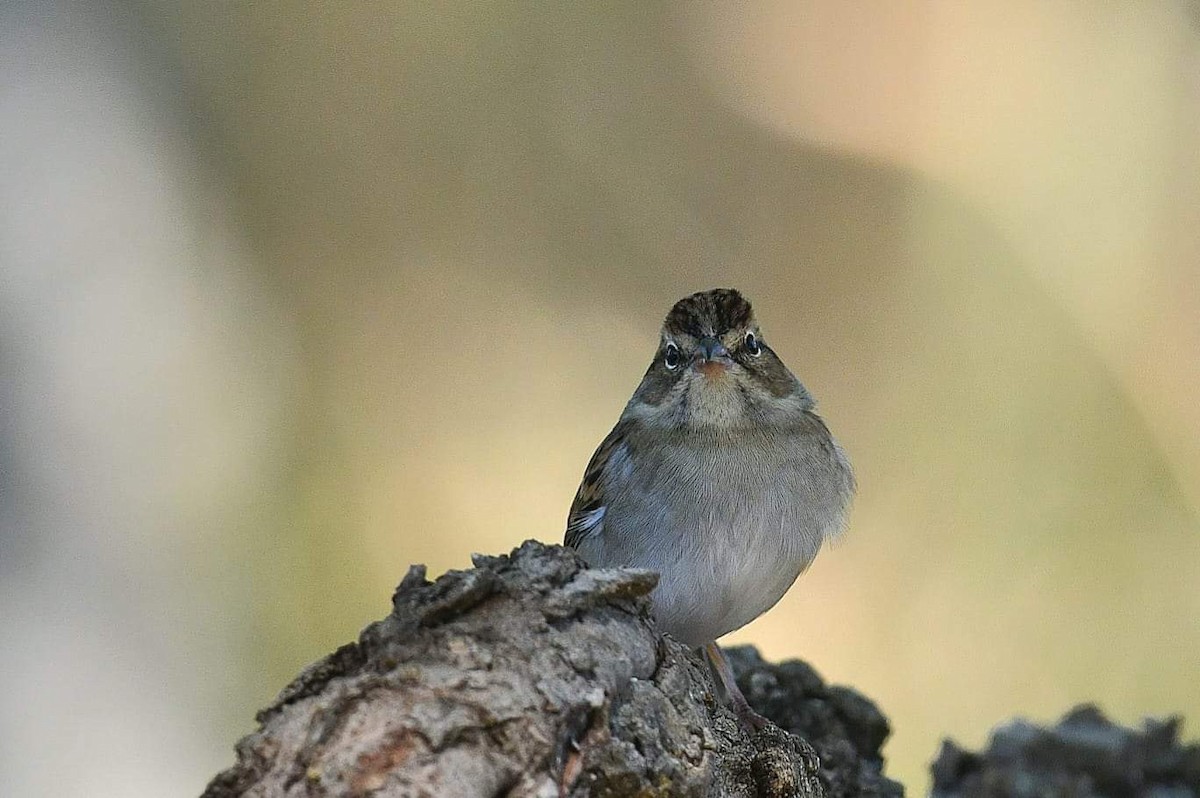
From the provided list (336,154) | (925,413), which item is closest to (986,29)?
(925,413)

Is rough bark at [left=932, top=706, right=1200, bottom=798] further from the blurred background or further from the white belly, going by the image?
the blurred background

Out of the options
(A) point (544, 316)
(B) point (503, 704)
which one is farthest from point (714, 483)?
(A) point (544, 316)

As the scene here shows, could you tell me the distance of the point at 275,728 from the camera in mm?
2281

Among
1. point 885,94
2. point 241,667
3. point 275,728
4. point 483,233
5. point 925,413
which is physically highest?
point 885,94

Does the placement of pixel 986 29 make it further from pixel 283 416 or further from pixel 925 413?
pixel 283 416

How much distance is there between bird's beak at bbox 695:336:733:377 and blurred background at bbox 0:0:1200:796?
2.96 metres

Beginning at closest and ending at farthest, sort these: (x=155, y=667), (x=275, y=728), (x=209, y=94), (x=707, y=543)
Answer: (x=275, y=728)
(x=707, y=543)
(x=155, y=667)
(x=209, y=94)

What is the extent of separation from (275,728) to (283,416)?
18.7 ft

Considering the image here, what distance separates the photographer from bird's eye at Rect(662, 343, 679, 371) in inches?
169

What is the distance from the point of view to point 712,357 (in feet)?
13.7

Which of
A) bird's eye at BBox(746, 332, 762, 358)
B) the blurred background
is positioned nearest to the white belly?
bird's eye at BBox(746, 332, 762, 358)

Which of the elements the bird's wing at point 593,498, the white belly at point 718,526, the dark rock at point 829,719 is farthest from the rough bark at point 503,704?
the bird's wing at point 593,498

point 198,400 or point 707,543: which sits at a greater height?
point 198,400

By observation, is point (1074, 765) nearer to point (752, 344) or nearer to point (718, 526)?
point (718, 526)
